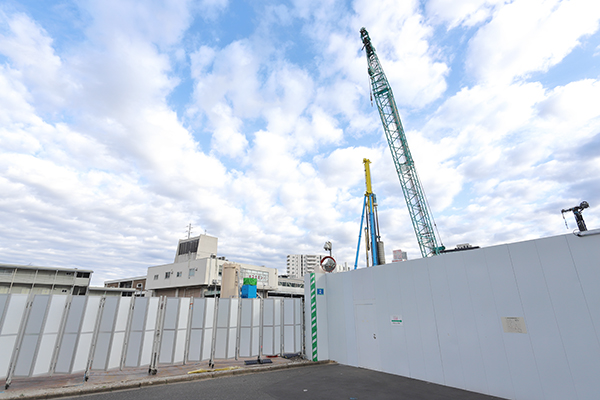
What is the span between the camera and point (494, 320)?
744 centimetres

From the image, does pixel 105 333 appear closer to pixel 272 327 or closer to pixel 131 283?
pixel 272 327

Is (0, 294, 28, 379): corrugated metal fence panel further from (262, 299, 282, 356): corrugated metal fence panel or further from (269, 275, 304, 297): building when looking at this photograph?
(269, 275, 304, 297): building

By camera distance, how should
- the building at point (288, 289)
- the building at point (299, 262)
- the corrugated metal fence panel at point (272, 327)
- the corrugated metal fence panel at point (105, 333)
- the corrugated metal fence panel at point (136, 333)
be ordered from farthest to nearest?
the building at point (299, 262)
the building at point (288, 289)
the corrugated metal fence panel at point (272, 327)
the corrugated metal fence panel at point (136, 333)
the corrugated metal fence panel at point (105, 333)

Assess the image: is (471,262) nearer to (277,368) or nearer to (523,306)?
(523,306)

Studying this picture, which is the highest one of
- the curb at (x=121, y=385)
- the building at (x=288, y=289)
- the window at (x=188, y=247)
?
the window at (x=188, y=247)

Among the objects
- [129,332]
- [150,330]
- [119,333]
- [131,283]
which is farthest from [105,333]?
[131,283]

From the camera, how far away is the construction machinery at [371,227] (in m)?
24.2

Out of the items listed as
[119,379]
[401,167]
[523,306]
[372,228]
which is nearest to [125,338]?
[119,379]

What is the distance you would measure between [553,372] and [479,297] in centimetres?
204

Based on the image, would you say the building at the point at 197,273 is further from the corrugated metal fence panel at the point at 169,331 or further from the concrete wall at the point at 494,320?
the concrete wall at the point at 494,320

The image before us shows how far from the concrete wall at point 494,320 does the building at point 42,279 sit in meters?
49.8

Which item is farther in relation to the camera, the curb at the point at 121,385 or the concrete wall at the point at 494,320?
the curb at the point at 121,385

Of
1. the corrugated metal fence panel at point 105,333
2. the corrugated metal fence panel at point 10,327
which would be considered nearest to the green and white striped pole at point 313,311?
the corrugated metal fence panel at point 105,333

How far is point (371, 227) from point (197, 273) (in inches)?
1506
